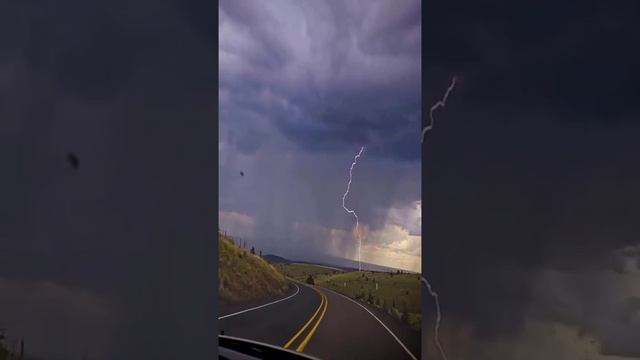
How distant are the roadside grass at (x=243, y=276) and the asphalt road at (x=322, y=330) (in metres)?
0.08

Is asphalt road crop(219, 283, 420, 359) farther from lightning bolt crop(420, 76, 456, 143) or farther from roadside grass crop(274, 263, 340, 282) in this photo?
lightning bolt crop(420, 76, 456, 143)

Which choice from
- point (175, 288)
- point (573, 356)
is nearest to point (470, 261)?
point (573, 356)

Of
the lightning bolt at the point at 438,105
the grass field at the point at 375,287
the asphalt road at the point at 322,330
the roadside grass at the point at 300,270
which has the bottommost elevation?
the asphalt road at the point at 322,330

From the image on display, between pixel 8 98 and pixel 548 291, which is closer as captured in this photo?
pixel 8 98

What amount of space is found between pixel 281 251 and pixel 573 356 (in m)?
1.63

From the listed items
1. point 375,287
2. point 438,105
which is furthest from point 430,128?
point 375,287

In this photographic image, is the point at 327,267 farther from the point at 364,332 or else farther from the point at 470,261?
the point at 470,261

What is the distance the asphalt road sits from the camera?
9.37 ft

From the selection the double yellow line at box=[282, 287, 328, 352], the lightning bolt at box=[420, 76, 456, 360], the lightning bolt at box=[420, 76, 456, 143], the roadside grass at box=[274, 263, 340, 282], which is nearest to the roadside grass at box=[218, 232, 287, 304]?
the roadside grass at box=[274, 263, 340, 282]

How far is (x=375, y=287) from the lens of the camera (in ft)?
9.63

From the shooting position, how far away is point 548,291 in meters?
2.52

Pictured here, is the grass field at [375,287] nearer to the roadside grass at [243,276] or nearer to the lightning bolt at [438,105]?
the roadside grass at [243,276]

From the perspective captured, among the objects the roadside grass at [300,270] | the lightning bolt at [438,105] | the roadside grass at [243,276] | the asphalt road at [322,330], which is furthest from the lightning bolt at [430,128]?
the roadside grass at [243,276]

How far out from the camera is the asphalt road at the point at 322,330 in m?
2.86
